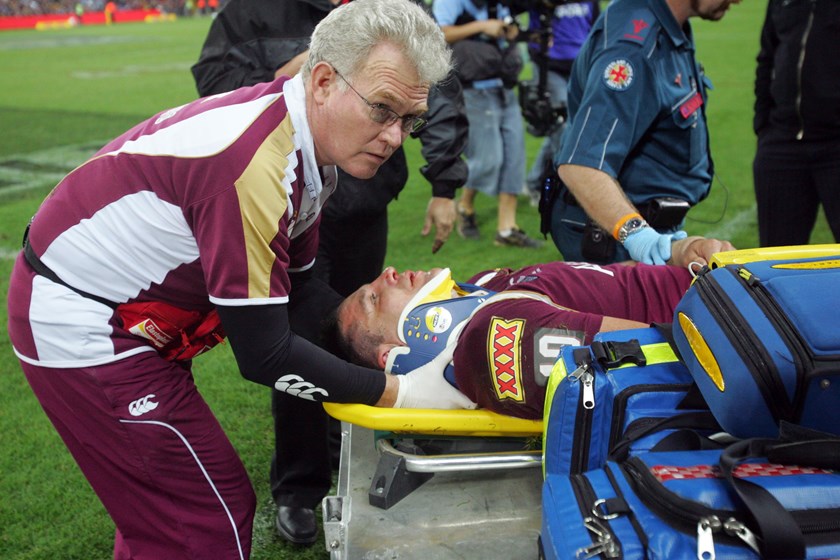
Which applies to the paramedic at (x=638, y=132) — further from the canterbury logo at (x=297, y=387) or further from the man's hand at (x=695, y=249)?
the canterbury logo at (x=297, y=387)

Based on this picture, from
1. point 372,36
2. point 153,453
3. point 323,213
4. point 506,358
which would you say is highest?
point 372,36

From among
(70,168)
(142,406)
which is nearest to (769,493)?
(142,406)

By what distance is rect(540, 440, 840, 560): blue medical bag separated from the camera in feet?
5.17

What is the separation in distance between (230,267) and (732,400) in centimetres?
110

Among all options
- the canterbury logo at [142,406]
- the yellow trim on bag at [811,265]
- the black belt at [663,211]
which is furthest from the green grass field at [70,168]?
the yellow trim on bag at [811,265]

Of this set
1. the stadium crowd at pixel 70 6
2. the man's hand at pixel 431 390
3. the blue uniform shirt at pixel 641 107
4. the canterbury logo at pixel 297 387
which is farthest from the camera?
the stadium crowd at pixel 70 6

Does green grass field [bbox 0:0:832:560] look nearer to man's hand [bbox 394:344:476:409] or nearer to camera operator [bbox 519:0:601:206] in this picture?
camera operator [bbox 519:0:601:206]

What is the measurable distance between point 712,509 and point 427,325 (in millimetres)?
1271

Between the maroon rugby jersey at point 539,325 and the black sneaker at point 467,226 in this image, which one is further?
the black sneaker at point 467,226

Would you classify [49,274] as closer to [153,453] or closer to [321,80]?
[153,453]

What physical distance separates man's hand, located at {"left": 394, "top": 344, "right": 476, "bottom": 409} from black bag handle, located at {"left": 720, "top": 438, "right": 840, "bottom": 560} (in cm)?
99

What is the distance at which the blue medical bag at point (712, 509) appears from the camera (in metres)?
1.58

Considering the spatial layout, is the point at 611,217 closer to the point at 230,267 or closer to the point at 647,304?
the point at 647,304

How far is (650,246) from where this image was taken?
112 inches
